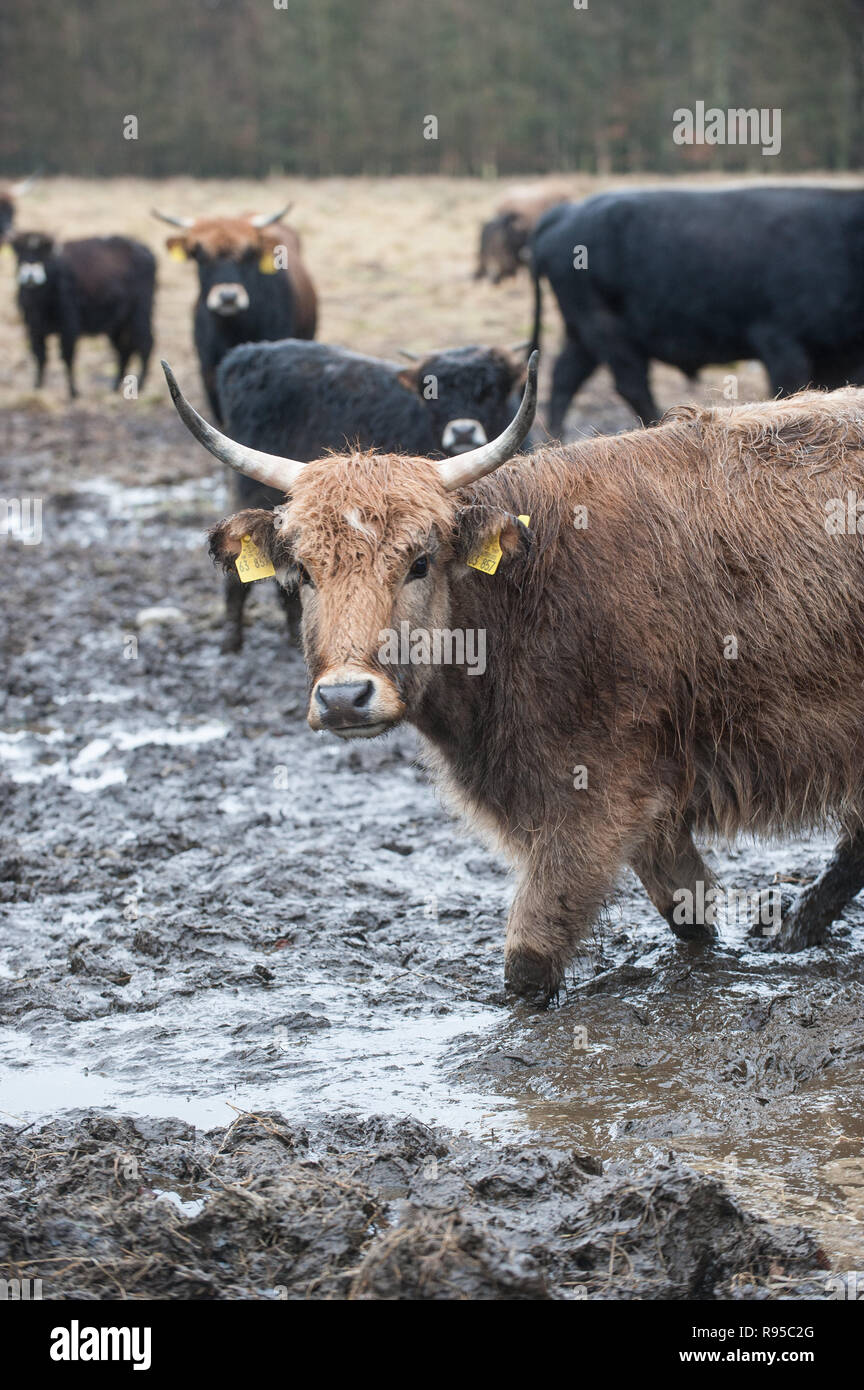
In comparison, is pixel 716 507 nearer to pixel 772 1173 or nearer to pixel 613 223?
pixel 772 1173

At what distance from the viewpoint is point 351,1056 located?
13.1 feet

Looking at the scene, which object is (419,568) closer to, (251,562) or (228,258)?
(251,562)

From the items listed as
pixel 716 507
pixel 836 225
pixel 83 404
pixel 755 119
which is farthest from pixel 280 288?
pixel 755 119

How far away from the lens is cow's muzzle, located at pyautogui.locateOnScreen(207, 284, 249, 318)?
1012 centimetres

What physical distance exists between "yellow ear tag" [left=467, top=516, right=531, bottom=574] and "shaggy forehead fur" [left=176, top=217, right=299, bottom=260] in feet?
24.2

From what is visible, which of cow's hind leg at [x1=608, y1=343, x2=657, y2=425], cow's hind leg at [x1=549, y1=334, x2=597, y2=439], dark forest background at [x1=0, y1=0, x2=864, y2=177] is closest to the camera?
cow's hind leg at [x1=608, y1=343, x2=657, y2=425]

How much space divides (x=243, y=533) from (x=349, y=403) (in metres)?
3.44

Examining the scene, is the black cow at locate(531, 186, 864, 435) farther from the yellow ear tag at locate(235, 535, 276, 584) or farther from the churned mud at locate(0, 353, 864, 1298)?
the yellow ear tag at locate(235, 535, 276, 584)

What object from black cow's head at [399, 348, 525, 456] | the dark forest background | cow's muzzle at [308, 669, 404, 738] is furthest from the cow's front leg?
the dark forest background

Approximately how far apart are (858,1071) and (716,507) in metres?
1.56

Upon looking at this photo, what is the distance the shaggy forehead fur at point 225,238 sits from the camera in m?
10.6

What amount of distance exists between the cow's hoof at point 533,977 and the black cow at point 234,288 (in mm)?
6561
